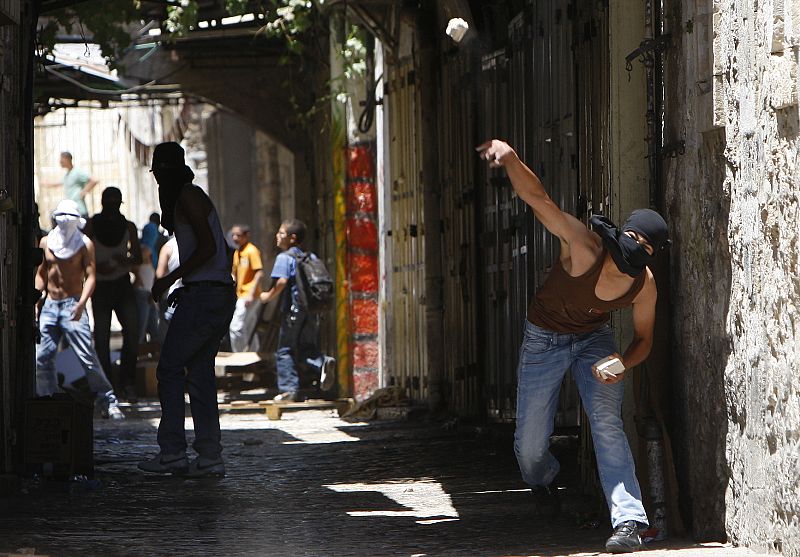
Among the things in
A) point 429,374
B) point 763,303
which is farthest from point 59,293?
point 763,303

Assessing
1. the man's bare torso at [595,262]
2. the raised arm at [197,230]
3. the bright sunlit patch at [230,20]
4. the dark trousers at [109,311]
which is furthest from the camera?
the bright sunlit patch at [230,20]

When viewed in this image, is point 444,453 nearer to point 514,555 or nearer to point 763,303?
point 514,555

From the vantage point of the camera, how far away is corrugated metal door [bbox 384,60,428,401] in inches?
506

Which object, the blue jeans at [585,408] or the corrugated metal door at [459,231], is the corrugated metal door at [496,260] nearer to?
the corrugated metal door at [459,231]

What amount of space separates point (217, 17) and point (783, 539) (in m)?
12.6

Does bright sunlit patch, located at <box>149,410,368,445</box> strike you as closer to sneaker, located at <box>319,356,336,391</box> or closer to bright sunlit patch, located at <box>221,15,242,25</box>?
sneaker, located at <box>319,356,336,391</box>

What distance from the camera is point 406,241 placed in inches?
525

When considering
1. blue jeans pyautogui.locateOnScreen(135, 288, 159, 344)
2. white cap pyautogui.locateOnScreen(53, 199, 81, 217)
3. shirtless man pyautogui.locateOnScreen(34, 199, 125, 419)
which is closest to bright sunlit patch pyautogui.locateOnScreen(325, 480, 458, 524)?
shirtless man pyautogui.locateOnScreen(34, 199, 125, 419)

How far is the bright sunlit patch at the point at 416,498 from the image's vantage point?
7289mm

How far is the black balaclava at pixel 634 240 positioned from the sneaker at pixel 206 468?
142 inches

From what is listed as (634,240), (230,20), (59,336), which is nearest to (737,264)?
(634,240)

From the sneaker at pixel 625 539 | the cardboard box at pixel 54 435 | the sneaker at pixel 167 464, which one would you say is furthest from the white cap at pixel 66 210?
the sneaker at pixel 625 539

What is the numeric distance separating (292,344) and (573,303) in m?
8.48

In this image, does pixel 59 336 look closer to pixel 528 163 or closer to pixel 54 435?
pixel 54 435
